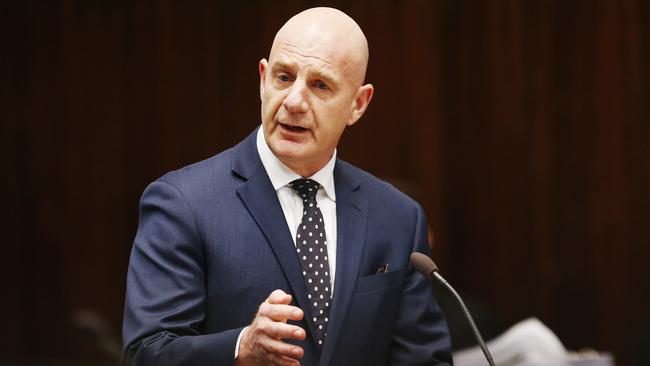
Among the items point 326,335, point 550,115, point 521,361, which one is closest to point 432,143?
point 550,115

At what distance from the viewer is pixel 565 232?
14.1 ft

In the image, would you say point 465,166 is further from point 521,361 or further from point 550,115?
point 521,361

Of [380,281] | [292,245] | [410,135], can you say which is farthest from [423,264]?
[410,135]

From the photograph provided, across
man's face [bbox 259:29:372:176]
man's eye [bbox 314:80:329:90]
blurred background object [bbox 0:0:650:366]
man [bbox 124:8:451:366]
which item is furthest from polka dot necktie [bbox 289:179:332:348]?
blurred background object [bbox 0:0:650:366]

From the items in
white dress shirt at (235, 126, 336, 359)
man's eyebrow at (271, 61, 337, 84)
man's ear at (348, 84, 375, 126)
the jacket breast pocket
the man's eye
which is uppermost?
man's eyebrow at (271, 61, 337, 84)

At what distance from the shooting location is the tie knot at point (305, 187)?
86.0 inches

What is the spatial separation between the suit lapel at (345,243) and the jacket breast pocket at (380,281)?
2cm

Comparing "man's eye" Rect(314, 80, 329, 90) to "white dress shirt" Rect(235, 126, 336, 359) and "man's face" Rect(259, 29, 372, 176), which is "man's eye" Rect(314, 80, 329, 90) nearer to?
"man's face" Rect(259, 29, 372, 176)

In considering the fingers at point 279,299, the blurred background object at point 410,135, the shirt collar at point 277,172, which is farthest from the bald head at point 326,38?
the blurred background object at point 410,135

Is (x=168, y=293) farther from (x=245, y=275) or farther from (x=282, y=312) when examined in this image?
(x=282, y=312)

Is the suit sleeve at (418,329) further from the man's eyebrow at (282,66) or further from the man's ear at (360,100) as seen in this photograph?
the man's eyebrow at (282,66)

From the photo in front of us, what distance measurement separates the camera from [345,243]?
2.15 metres

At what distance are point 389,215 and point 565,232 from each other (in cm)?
218

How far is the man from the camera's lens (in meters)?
2.00
